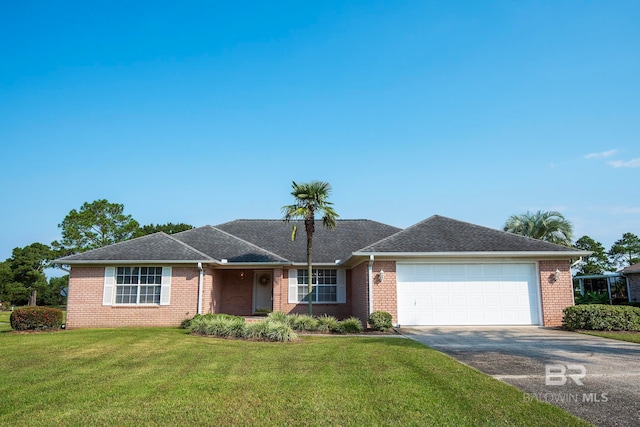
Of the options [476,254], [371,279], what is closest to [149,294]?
[371,279]

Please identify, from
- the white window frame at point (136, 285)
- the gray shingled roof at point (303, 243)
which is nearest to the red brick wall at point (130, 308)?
the white window frame at point (136, 285)

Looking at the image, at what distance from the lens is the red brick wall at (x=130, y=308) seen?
16.3 metres

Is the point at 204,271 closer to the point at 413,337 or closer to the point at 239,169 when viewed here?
the point at 239,169

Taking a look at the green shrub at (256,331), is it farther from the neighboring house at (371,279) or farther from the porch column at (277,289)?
the porch column at (277,289)

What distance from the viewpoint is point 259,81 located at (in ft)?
49.8

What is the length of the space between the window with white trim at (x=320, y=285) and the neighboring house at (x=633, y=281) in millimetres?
21192

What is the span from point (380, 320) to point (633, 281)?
23.1 m

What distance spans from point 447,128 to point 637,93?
20.0 ft

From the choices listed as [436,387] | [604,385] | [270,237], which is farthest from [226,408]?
[270,237]

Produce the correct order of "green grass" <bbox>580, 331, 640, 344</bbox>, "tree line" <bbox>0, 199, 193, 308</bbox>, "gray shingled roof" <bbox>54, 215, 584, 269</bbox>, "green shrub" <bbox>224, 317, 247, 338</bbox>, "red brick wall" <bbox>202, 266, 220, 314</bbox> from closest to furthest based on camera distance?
"green grass" <bbox>580, 331, 640, 344</bbox> → "green shrub" <bbox>224, 317, 247, 338</bbox> → "gray shingled roof" <bbox>54, 215, 584, 269</bbox> → "red brick wall" <bbox>202, 266, 220, 314</bbox> → "tree line" <bbox>0, 199, 193, 308</bbox>

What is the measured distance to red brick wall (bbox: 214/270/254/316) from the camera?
65.2 feet

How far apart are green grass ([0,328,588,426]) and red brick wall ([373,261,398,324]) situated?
200 inches

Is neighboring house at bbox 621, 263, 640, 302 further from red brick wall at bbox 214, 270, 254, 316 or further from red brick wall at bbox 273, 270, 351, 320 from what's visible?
red brick wall at bbox 214, 270, 254, 316

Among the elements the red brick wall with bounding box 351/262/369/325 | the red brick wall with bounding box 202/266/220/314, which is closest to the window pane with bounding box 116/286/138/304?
the red brick wall with bounding box 202/266/220/314
